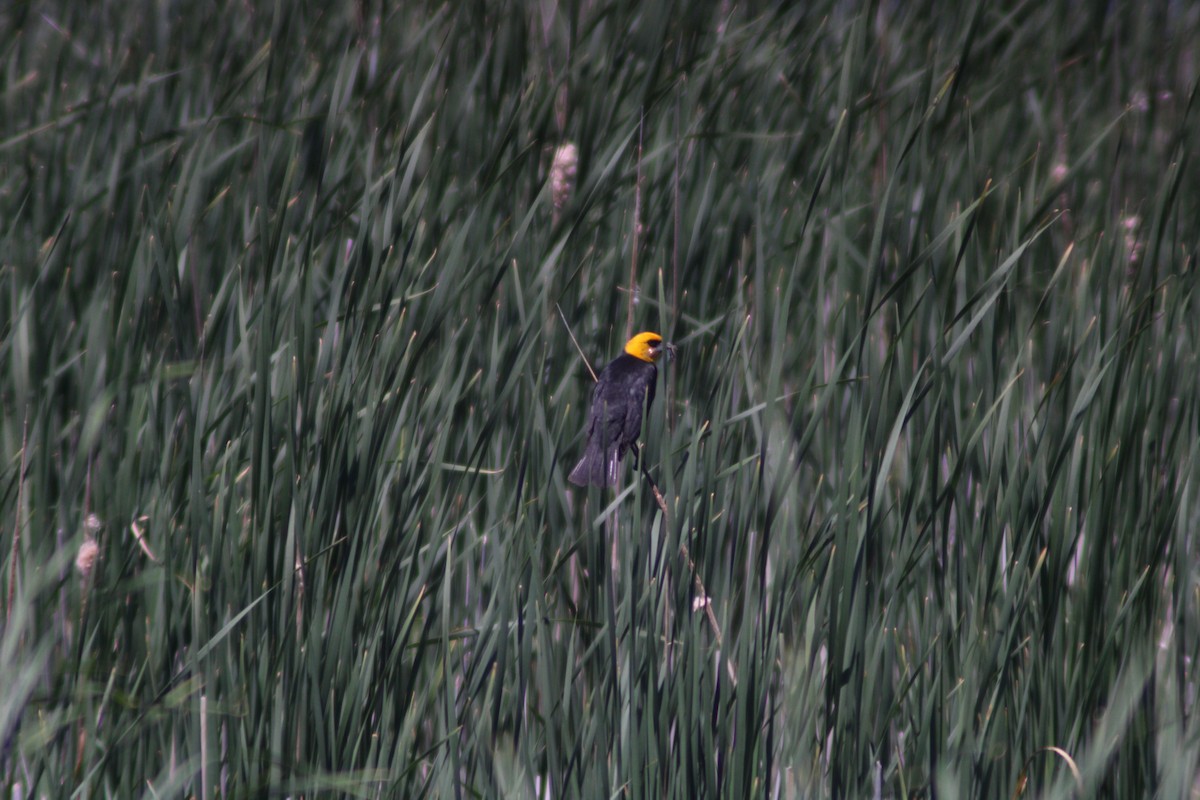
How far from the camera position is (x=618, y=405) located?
2215 mm

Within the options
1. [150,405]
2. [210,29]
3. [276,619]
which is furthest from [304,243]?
[210,29]

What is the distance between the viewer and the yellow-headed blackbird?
204cm

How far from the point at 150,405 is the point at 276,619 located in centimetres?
43

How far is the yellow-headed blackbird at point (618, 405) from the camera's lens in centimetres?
204

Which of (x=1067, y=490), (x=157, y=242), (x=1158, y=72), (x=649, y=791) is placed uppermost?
(x=1158, y=72)

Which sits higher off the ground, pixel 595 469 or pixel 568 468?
pixel 595 469

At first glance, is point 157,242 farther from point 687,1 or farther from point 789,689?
point 687,1

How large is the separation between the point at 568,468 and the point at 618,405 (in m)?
0.19

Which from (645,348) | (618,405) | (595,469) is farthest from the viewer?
(645,348)

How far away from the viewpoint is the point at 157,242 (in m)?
1.63

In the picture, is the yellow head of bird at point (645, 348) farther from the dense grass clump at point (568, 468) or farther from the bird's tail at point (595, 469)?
the bird's tail at point (595, 469)

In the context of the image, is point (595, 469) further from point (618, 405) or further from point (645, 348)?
point (645, 348)

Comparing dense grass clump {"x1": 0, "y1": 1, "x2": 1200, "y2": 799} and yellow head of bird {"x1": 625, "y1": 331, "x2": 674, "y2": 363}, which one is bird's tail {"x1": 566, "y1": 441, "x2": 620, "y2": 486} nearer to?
dense grass clump {"x1": 0, "y1": 1, "x2": 1200, "y2": 799}

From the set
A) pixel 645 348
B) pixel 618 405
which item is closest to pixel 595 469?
pixel 618 405
